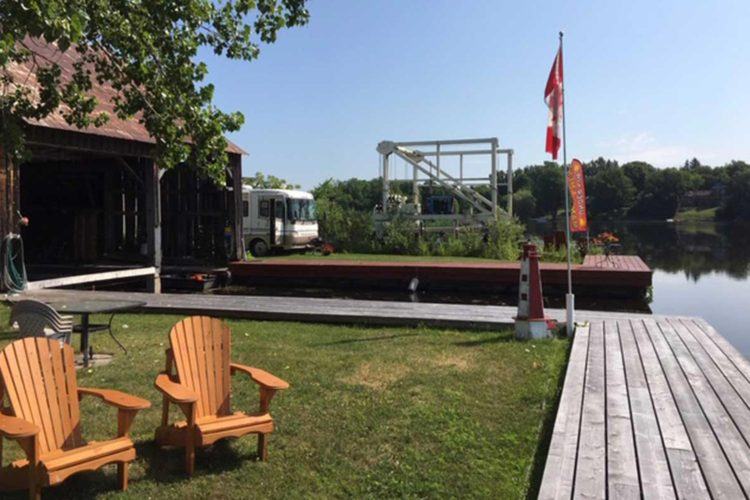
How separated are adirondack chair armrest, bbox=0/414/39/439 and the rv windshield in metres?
20.6

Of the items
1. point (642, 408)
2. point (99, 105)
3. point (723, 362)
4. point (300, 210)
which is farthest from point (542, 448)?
point (300, 210)

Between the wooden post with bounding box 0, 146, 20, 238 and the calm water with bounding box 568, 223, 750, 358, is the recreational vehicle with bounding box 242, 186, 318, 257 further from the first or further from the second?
the calm water with bounding box 568, 223, 750, 358

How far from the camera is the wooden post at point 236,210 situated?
61.6 feet

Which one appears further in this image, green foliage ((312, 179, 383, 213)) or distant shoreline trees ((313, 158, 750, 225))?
distant shoreline trees ((313, 158, 750, 225))

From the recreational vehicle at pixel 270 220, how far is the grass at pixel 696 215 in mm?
86937

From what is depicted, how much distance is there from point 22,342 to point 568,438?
3318mm

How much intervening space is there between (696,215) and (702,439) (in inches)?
4195

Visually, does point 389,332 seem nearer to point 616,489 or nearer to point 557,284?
point 616,489

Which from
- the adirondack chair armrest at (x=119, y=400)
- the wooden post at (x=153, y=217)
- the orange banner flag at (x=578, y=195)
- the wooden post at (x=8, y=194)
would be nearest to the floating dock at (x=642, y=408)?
the adirondack chair armrest at (x=119, y=400)

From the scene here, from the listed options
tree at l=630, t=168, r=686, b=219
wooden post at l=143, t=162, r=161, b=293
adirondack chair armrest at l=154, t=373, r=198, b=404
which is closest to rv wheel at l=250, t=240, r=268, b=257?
wooden post at l=143, t=162, r=161, b=293

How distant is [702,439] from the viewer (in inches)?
163

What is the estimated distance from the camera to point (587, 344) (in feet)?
24.3

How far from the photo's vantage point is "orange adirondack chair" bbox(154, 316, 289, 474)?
3584 millimetres

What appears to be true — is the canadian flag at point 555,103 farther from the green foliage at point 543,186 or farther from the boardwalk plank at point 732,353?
the green foliage at point 543,186
